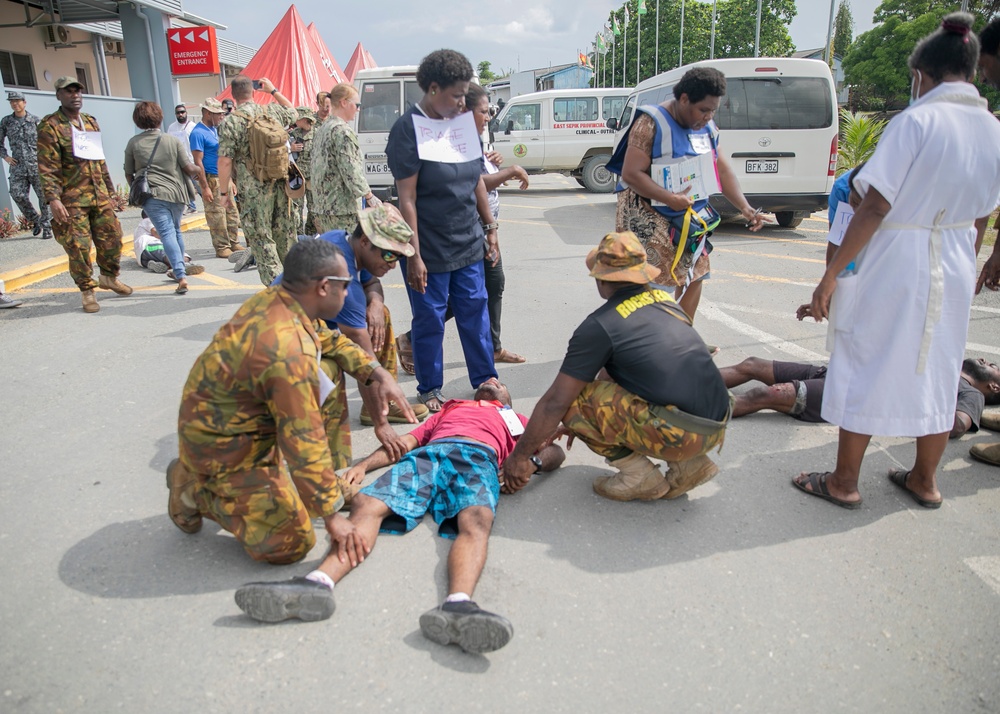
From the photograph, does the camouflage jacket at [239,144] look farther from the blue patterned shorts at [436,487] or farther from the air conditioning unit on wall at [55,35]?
the air conditioning unit on wall at [55,35]

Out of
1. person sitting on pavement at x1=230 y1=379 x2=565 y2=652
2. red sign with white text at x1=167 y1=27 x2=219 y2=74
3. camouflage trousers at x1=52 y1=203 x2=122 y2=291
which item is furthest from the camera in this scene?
red sign with white text at x1=167 y1=27 x2=219 y2=74

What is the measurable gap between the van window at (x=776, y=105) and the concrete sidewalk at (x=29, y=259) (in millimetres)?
8016

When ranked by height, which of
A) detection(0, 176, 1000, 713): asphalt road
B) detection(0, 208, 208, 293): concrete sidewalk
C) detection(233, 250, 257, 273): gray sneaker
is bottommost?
detection(0, 176, 1000, 713): asphalt road

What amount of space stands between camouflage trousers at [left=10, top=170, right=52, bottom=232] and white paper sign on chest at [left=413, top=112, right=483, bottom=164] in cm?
775

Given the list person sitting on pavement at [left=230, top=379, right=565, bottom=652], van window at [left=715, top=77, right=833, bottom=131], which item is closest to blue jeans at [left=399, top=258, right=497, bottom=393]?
person sitting on pavement at [left=230, top=379, right=565, bottom=652]

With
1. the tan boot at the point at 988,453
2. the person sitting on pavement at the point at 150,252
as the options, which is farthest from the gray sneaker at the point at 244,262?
the tan boot at the point at 988,453

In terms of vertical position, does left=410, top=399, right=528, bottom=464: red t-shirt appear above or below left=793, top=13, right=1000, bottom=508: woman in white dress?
below

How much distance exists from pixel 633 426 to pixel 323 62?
56.2 ft

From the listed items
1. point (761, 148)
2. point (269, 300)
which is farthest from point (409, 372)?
point (761, 148)

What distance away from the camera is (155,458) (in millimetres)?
3623

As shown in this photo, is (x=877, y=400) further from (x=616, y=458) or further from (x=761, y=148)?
(x=761, y=148)

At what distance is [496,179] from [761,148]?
231 inches

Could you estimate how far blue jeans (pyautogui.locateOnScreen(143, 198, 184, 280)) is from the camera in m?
6.89

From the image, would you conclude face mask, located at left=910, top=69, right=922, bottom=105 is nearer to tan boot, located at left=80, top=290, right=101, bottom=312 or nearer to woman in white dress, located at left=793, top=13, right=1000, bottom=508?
woman in white dress, located at left=793, top=13, right=1000, bottom=508
